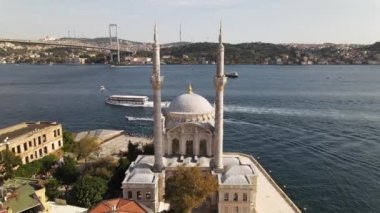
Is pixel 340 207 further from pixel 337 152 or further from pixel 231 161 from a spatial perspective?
pixel 337 152

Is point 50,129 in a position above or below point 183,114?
below

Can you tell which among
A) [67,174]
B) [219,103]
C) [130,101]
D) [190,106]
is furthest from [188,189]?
[130,101]

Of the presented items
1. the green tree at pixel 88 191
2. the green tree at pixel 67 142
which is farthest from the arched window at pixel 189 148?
the green tree at pixel 67 142

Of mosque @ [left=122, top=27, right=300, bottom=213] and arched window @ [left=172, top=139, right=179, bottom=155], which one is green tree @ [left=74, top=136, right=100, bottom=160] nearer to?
mosque @ [left=122, top=27, right=300, bottom=213]

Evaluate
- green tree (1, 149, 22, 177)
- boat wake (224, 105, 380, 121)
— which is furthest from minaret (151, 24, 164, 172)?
boat wake (224, 105, 380, 121)

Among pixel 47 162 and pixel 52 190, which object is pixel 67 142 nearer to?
pixel 47 162

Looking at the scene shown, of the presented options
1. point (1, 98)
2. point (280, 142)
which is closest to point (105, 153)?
point (280, 142)
